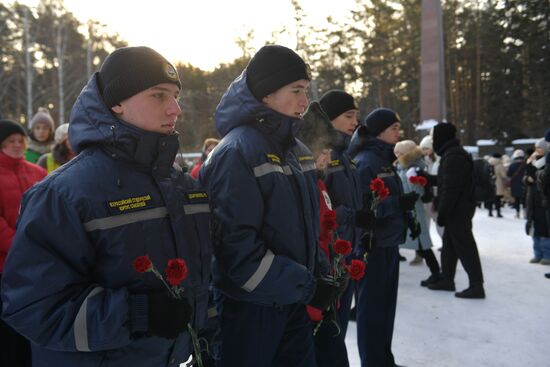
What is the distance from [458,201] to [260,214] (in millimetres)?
4468

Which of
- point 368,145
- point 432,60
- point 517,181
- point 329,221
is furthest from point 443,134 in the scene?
point 432,60

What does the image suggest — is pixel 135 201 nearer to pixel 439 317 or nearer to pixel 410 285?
pixel 439 317

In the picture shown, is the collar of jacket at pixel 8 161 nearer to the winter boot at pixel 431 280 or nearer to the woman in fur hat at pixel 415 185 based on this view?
the woman in fur hat at pixel 415 185

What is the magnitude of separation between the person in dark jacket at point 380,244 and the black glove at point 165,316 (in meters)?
2.27

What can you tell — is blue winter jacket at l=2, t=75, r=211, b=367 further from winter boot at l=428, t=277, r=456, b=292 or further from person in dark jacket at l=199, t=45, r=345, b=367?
winter boot at l=428, t=277, r=456, b=292

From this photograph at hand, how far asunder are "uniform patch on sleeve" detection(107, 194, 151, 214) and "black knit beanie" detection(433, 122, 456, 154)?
4.97m

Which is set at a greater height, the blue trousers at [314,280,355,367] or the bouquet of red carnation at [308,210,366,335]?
the bouquet of red carnation at [308,210,366,335]

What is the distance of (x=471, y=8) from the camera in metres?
39.4

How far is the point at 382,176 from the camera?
13.1 feet

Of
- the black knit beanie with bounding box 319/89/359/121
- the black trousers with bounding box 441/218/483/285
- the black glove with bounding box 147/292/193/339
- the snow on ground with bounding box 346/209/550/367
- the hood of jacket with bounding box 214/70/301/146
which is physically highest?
the black knit beanie with bounding box 319/89/359/121

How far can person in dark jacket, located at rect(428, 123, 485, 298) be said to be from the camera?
5918 millimetres

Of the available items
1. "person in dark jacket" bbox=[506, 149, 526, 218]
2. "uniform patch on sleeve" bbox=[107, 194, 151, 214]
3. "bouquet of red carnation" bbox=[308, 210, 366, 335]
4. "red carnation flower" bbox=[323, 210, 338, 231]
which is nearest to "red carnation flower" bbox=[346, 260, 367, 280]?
"bouquet of red carnation" bbox=[308, 210, 366, 335]

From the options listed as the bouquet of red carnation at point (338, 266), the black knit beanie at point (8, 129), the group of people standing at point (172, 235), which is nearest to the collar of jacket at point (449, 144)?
the group of people standing at point (172, 235)

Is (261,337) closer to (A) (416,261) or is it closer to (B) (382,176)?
(B) (382,176)
